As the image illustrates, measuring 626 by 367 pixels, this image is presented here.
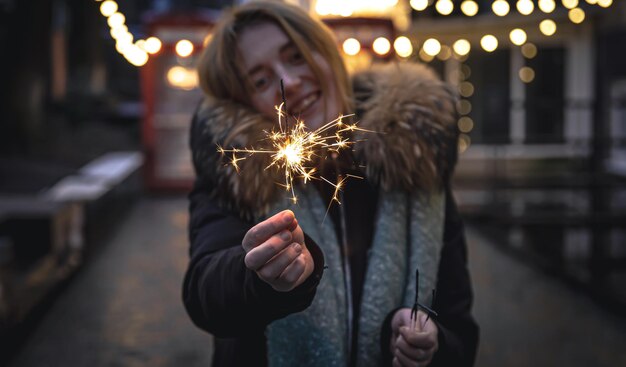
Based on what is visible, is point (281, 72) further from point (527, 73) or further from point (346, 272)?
point (527, 73)

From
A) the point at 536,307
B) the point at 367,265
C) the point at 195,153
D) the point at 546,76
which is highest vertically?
the point at 546,76

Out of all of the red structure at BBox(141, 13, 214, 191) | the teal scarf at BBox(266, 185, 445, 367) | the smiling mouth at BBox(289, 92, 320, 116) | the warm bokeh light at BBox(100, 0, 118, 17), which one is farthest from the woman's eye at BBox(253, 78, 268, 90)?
the red structure at BBox(141, 13, 214, 191)

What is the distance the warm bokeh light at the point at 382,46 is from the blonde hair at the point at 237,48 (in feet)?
28.6

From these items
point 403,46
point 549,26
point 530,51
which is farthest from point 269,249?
point 530,51

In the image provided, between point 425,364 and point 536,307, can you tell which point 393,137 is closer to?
point 425,364

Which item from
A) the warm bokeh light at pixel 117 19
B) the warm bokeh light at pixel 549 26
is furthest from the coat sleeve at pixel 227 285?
the warm bokeh light at pixel 549 26

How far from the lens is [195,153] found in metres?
1.87

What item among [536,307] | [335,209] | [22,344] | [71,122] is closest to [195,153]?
[335,209]

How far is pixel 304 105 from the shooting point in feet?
5.53

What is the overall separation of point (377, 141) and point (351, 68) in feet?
1.43

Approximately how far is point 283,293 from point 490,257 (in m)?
5.95

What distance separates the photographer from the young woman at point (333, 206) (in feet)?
5.43

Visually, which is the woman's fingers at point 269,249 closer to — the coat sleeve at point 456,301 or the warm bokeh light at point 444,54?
the coat sleeve at point 456,301

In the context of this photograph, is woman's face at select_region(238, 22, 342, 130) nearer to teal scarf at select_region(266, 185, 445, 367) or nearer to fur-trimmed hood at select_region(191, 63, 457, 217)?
fur-trimmed hood at select_region(191, 63, 457, 217)
